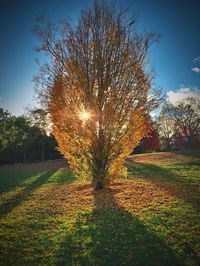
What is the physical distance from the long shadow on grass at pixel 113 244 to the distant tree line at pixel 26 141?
30.2 meters

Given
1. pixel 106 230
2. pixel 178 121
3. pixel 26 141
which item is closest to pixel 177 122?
pixel 178 121

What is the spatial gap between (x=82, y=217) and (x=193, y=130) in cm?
4705

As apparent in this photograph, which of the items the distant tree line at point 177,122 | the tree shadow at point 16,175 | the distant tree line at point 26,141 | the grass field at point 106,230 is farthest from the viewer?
the distant tree line at point 177,122

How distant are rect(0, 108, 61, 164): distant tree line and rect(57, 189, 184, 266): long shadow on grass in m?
30.2

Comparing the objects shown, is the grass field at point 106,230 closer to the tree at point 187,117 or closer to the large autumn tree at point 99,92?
the large autumn tree at point 99,92

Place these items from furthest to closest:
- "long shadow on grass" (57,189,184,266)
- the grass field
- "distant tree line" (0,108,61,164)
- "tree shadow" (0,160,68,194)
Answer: "distant tree line" (0,108,61,164) < "tree shadow" (0,160,68,194) < the grass field < "long shadow on grass" (57,189,184,266)

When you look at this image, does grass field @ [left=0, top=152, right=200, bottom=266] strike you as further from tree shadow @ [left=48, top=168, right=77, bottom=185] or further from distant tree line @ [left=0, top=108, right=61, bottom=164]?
distant tree line @ [left=0, top=108, right=61, bottom=164]

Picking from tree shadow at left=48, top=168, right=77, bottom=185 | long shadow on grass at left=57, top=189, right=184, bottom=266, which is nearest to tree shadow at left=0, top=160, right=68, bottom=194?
tree shadow at left=48, top=168, right=77, bottom=185

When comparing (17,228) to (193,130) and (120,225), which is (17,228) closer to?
(120,225)

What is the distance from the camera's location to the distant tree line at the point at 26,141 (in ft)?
109

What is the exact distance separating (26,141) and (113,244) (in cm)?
3325

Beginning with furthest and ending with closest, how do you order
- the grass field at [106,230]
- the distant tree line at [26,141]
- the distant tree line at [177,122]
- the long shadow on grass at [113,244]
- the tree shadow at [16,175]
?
the distant tree line at [177,122] → the distant tree line at [26,141] → the tree shadow at [16,175] → the grass field at [106,230] → the long shadow on grass at [113,244]

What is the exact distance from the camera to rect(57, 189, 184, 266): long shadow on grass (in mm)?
3582

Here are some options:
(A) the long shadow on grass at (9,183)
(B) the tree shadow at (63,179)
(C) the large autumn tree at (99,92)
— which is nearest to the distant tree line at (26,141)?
(A) the long shadow on grass at (9,183)
